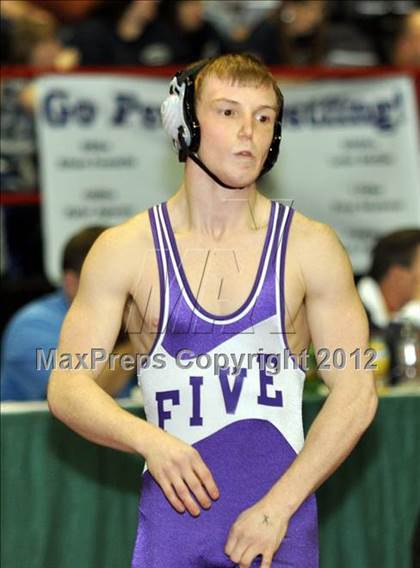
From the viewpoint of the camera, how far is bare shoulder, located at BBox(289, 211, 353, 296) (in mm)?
3955

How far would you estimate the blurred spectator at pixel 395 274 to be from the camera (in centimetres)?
779

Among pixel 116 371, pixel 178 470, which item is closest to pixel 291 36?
pixel 116 371

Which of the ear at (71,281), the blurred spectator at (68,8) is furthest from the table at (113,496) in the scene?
the blurred spectator at (68,8)

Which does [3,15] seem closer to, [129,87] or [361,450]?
[129,87]

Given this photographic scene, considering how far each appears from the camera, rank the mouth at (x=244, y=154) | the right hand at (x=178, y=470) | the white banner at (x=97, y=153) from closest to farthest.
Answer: the right hand at (x=178, y=470) → the mouth at (x=244, y=154) → the white banner at (x=97, y=153)

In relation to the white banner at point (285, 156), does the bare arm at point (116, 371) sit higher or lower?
lower

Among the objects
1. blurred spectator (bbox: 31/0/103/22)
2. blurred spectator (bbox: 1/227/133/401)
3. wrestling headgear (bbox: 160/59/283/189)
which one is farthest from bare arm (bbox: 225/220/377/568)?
blurred spectator (bbox: 31/0/103/22)

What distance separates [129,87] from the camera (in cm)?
898

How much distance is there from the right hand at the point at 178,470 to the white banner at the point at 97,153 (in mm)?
5027

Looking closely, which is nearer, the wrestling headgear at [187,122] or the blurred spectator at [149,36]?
the wrestling headgear at [187,122]

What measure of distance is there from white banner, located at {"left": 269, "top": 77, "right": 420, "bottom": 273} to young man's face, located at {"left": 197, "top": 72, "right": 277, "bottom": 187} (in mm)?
5112

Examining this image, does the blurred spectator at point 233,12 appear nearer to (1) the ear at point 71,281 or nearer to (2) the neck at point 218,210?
(1) the ear at point 71,281

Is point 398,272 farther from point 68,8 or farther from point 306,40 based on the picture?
point 68,8

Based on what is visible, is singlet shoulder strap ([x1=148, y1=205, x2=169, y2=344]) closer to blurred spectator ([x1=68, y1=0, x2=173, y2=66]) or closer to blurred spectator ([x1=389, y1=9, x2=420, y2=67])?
blurred spectator ([x1=68, y1=0, x2=173, y2=66])
